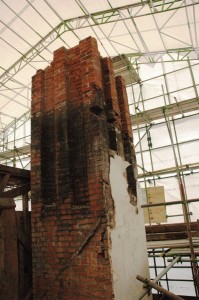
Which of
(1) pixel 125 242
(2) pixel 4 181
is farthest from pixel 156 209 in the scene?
(2) pixel 4 181

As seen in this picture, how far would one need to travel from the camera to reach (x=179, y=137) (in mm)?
11641

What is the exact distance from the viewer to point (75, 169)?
3.80m

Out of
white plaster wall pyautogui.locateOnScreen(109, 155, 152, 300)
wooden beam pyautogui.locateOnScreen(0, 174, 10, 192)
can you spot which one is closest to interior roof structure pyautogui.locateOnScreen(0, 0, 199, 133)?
white plaster wall pyautogui.locateOnScreen(109, 155, 152, 300)

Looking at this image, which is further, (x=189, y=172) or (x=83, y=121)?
(x=189, y=172)

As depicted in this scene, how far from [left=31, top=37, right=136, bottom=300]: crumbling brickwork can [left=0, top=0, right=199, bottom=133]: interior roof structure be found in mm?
6733

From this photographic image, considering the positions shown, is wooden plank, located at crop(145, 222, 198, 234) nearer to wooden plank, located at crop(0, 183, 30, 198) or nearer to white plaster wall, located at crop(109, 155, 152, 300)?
white plaster wall, located at crop(109, 155, 152, 300)

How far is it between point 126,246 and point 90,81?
2.43 meters

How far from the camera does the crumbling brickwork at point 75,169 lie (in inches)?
132

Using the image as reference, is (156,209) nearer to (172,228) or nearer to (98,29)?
(172,228)

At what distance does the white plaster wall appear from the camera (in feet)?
10.8

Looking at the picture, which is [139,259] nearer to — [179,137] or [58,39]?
[179,137]

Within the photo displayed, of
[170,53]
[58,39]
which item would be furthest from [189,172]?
[58,39]

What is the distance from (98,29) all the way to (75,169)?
9229mm

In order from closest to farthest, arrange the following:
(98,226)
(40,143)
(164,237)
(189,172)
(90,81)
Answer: (98,226) < (90,81) < (40,143) < (164,237) < (189,172)
